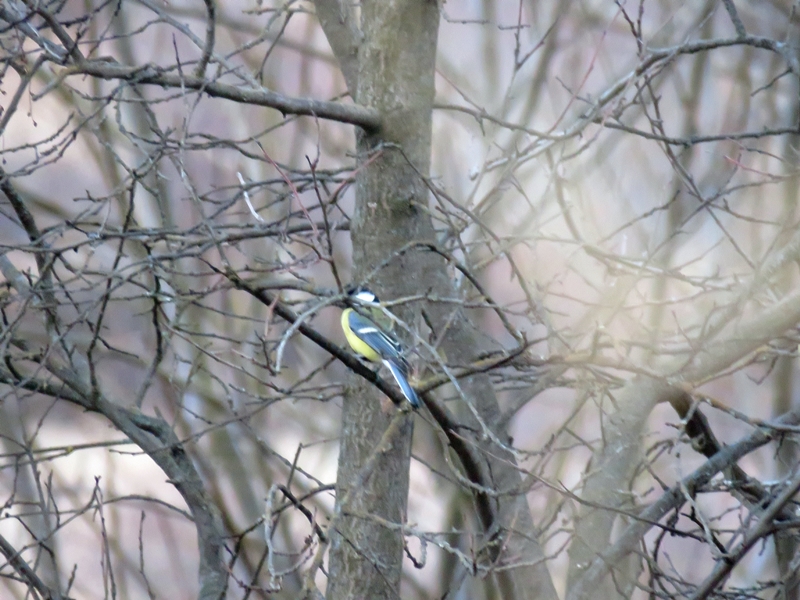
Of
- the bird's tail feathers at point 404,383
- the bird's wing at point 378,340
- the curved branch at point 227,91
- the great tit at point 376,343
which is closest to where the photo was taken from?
the curved branch at point 227,91

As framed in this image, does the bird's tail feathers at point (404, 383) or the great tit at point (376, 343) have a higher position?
the great tit at point (376, 343)

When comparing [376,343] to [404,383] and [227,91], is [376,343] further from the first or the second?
[227,91]

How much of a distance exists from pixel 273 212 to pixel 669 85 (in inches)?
123

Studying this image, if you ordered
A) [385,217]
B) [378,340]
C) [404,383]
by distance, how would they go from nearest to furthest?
[404,383], [385,217], [378,340]

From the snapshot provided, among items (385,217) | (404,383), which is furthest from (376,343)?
(404,383)

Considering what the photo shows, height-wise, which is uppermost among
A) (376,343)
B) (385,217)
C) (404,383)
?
(385,217)

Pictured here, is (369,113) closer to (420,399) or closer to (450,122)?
(420,399)

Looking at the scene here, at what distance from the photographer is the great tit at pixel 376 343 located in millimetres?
2470

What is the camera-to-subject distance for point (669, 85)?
622 cm

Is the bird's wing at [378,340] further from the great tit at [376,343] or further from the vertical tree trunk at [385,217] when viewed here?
the vertical tree trunk at [385,217]

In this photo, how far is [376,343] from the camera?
3131 mm

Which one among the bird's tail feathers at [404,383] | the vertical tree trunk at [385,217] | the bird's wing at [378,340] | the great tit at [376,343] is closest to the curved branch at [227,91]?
the vertical tree trunk at [385,217]

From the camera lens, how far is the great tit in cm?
247

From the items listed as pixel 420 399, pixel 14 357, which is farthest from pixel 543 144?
pixel 14 357
